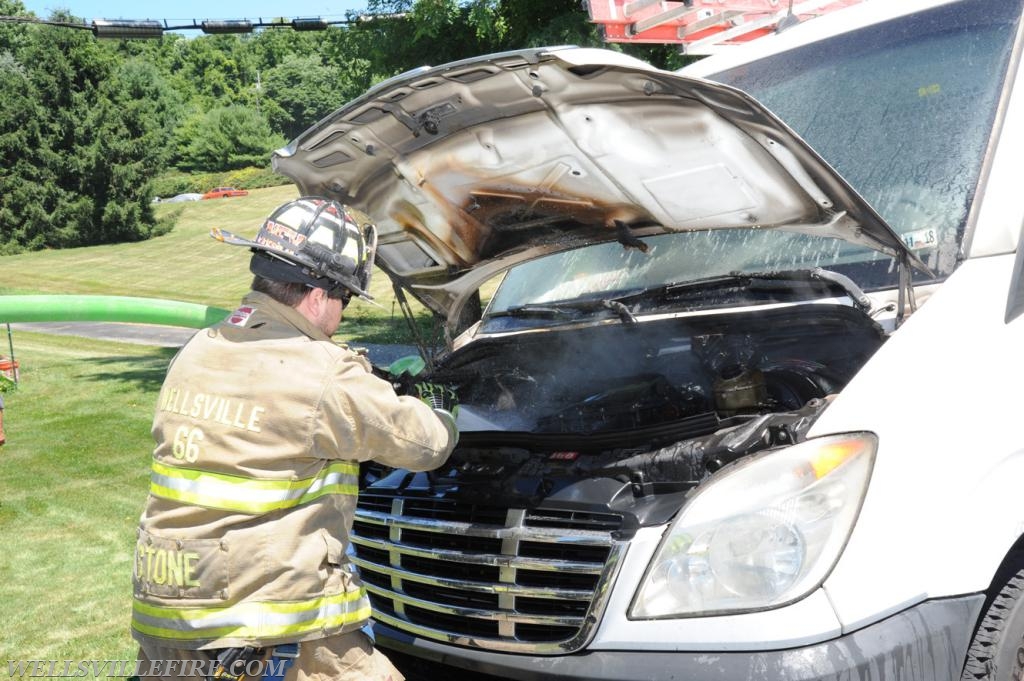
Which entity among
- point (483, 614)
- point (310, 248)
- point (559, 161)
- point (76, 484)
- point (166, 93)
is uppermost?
point (166, 93)

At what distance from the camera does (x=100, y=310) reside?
4.27m

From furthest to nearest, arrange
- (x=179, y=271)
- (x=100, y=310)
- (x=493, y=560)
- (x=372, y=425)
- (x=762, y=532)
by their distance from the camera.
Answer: (x=179, y=271) → (x=100, y=310) → (x=493, y=560) → (x=372, y=425) → (x=762, y=532)

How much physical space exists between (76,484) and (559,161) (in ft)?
18.5

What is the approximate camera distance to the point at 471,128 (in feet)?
9.85

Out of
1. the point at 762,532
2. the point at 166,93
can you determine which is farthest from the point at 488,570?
the point at 166,93

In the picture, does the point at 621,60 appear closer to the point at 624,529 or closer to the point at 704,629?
the point at 624,529

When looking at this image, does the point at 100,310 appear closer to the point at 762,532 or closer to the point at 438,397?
the point at 438,397

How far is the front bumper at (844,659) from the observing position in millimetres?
2104

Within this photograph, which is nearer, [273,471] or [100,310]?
[273,471]

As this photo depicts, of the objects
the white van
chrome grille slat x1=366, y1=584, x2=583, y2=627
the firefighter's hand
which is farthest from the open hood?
chrome grille slat x1=366, y1=584, x2=583, y2=627

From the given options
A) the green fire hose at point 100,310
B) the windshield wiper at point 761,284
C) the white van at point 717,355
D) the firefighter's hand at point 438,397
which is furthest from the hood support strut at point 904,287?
the green fire hose at point 100,310

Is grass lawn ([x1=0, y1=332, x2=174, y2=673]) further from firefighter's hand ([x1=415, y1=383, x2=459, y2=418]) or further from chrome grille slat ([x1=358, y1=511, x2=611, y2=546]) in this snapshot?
chrome grille slat ([x1=358, y1=511, x2=611, y2=546])

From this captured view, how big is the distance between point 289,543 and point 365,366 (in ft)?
1.68

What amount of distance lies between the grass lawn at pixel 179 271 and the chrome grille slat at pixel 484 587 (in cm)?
1107
